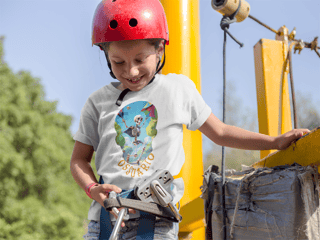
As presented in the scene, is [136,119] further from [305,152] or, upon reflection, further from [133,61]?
[305,152]

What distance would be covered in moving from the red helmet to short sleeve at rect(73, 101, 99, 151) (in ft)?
0.90

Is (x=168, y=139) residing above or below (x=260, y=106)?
below

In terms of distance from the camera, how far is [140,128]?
3.52 feet

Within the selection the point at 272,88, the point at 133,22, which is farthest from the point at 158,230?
the point at 272,88

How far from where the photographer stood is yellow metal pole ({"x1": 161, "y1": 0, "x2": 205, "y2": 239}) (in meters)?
1.72

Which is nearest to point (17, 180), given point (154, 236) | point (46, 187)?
point (46, 187)

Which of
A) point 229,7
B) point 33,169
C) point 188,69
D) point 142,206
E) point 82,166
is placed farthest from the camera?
point 33,169

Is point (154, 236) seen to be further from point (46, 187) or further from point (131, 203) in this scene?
point (46, 187)

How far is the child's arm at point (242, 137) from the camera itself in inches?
45.2

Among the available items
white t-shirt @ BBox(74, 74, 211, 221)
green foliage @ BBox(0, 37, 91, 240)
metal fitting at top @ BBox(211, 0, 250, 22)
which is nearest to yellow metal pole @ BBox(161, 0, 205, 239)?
metal fitting at top @ BBox(211, 0, 250, 22)

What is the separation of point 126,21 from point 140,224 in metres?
0.69

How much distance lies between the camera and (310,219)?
981 millimetres

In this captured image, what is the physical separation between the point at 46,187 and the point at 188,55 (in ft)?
26.8

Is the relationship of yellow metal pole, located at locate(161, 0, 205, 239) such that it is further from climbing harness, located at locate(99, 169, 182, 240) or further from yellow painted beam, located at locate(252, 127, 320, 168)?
climbing harness, located at locate(99, 169, 182, 240)
